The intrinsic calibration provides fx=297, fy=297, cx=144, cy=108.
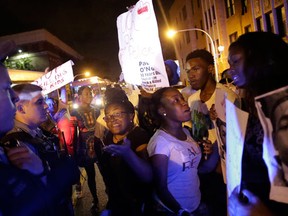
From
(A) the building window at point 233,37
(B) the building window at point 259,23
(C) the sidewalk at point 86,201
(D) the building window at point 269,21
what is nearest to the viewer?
(C) the sidewalk at point 86,201

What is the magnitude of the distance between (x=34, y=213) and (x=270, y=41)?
1.84 meters

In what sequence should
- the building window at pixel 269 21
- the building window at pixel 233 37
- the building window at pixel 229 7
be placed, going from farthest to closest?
the building window at pixel 233 37
the building window at pixel 229 7
the building window at pixel 269 21

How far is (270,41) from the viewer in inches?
76.9

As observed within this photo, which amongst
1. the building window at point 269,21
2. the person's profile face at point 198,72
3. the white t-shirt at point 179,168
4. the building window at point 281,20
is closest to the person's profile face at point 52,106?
the person's profile face at point 198,72

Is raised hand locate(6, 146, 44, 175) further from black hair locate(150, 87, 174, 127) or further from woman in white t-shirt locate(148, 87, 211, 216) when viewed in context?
black hair locate(150, 87, 174, 127)

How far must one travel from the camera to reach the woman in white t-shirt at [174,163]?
2.74m

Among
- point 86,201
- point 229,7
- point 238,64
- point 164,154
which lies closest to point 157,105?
point 164,154

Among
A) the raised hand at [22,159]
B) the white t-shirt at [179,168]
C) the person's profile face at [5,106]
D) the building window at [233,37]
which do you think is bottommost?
the white t-shirt at [179,168]

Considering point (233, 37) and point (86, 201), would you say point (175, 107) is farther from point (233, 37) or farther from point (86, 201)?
point (233, 37)

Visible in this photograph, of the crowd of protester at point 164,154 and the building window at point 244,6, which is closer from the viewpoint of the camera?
the crowd of protester at point 164,154

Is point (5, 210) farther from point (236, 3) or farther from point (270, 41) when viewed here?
point (236, 3)

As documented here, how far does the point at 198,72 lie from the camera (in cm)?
420

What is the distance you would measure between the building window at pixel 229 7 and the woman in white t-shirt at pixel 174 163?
24.7 metres

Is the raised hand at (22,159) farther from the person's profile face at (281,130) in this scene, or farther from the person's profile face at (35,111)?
the person's profile face at (35,111)
